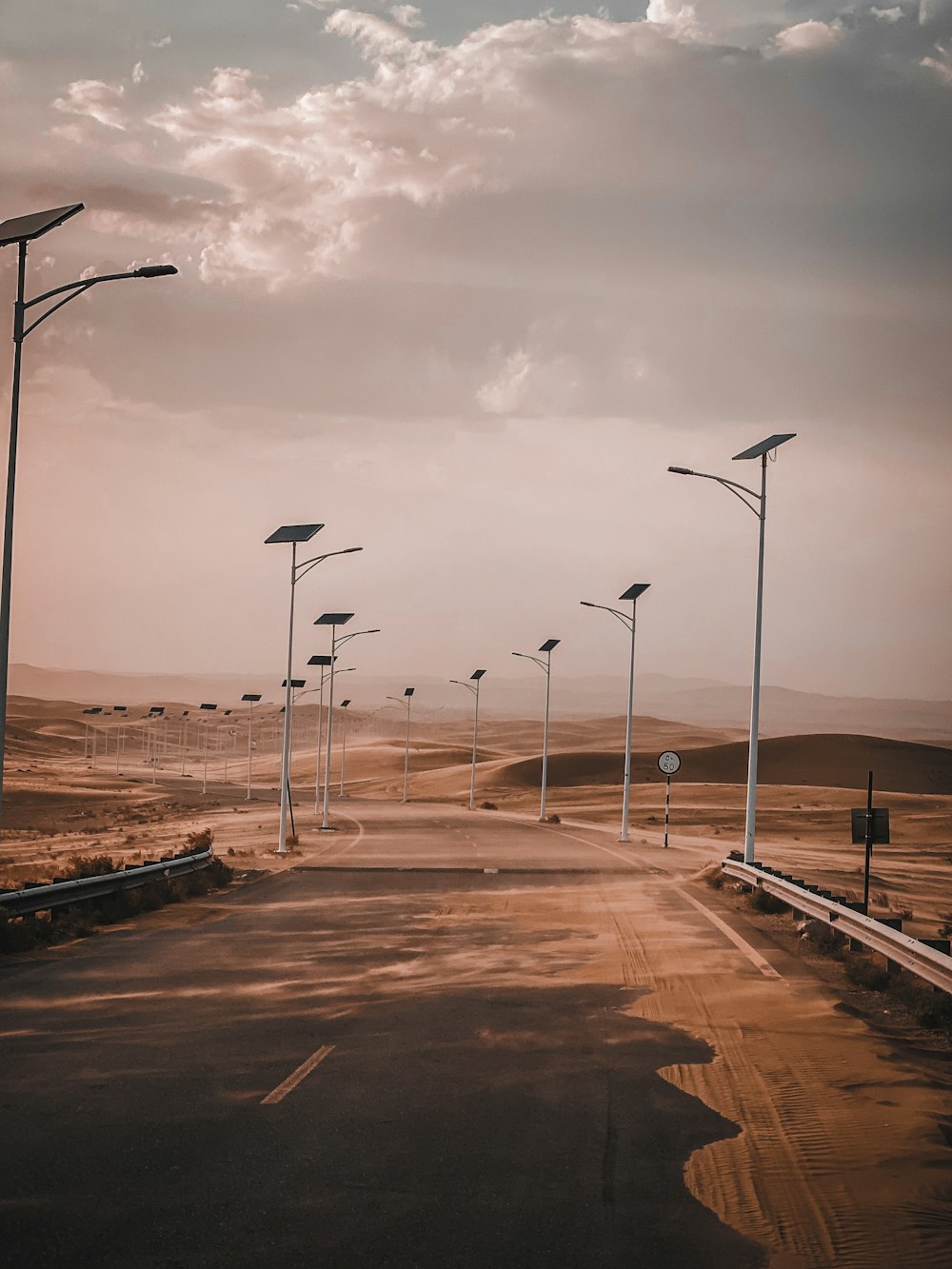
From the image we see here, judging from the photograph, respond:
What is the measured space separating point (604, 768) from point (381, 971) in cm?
10181

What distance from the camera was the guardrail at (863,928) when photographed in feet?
40.2

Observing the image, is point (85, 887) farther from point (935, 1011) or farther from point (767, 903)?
point (935, 1011)

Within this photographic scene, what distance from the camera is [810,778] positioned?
→ 356 ft

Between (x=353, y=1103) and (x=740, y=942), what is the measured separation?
33.3 feet

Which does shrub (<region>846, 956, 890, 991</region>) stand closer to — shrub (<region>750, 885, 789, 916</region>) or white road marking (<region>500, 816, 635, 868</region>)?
shrub (<region>750, 885, 789, 916</region>)

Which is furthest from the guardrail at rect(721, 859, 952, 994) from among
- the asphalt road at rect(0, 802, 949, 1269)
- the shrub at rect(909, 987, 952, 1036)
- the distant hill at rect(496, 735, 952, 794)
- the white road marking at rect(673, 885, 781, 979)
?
the distant hill at rect(496, 735, 952, 794)

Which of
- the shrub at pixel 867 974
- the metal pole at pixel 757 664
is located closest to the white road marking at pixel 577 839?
the metal pole at pixel 757 664

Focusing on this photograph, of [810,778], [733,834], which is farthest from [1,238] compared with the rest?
[810,778]

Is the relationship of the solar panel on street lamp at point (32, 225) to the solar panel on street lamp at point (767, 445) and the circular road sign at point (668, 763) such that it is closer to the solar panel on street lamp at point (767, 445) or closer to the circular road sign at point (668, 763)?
the solar panel on street lamp at point (767, 445)

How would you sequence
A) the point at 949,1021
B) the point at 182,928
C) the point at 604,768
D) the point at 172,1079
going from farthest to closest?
the point at 604,768, the point at 182,928, the point at 949,1021, the point at 172,1079

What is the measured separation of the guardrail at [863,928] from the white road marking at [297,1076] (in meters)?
5.67

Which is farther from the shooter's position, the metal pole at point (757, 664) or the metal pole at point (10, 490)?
the metal pole at point (757, 664)

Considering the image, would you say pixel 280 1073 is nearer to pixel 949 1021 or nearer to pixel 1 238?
pixel 949 1021

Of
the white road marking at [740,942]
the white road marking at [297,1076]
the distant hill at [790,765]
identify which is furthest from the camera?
the distant hill at [790,765]
